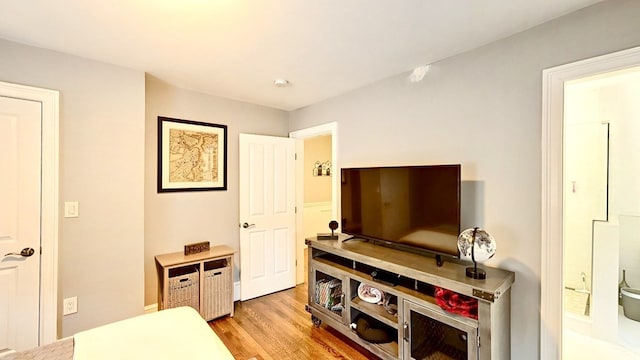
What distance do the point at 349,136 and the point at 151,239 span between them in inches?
90.1

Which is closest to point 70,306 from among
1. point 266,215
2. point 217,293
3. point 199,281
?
point 199,281

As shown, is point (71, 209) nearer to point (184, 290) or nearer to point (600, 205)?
point (184, 290)

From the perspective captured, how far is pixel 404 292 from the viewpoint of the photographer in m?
1.96

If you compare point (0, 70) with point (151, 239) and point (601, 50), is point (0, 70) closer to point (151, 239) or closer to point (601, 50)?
point (151, 239)

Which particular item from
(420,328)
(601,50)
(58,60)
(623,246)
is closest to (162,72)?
(58,60)

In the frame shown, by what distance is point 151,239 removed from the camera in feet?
9.18

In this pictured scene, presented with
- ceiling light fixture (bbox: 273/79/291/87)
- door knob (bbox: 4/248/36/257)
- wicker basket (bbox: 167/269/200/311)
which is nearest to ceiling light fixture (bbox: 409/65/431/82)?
ceiling light fixture (bbox: 273/79/291/87)

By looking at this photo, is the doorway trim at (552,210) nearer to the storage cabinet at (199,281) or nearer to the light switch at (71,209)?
the storage cabinet at (199,281)

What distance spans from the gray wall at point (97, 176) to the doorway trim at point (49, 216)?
0.18 ft

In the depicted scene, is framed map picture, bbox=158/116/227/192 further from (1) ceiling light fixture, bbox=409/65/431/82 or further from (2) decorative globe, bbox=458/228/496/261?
(2) decorative globe, bbox=458/228/496/261

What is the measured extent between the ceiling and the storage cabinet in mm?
1757

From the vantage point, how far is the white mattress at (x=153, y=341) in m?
1.24

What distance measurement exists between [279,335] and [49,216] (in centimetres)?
205

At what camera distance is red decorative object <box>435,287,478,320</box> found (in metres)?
1.67
